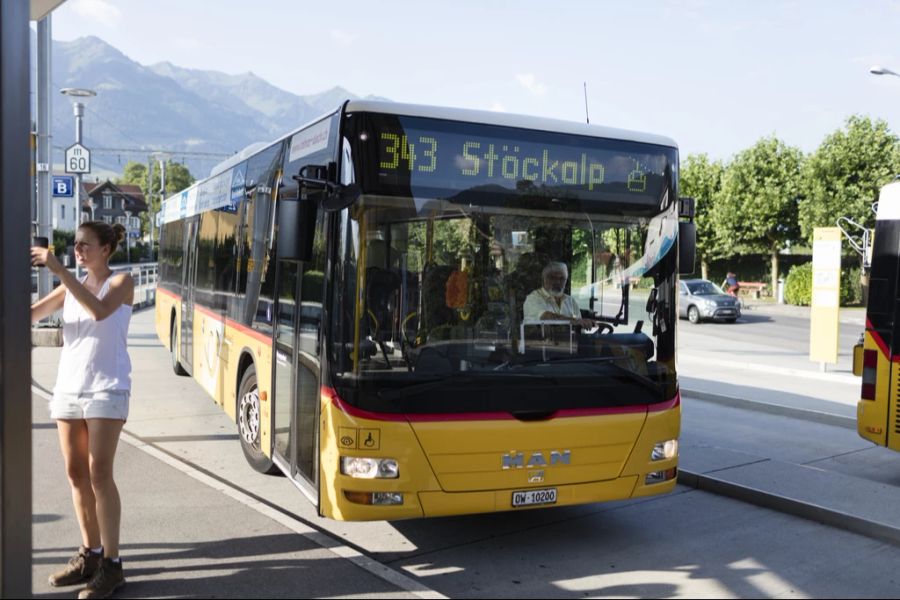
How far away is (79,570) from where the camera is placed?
4855 millimetres

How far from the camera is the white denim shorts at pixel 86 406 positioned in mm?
4574

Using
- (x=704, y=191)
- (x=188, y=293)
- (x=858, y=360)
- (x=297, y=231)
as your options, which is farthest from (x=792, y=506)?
(x=704, y=191)

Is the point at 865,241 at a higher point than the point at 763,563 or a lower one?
higher

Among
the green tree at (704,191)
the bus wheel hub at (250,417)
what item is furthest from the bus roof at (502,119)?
the green tree at (704,191)

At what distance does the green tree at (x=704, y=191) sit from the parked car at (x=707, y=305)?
1761 cm

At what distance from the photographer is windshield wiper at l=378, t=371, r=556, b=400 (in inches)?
203

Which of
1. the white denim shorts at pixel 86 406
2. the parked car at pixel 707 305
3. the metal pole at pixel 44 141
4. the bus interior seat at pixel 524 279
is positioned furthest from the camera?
the parked car at pixel 707 305

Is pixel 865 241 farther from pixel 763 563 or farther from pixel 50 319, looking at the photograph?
pixel 50 319

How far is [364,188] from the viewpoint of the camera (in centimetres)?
520

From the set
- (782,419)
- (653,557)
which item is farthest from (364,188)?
(782,419)

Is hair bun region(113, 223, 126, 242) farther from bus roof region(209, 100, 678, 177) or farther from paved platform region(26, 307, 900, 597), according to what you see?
paved platform region(26, 307, 900, 597)

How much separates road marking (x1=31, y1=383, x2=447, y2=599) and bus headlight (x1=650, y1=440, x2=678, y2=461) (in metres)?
Answer: 1.82

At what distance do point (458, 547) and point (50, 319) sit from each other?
1361 centimetres

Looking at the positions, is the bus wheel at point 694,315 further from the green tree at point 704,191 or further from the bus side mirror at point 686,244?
the bus side mirror at point 686,244
